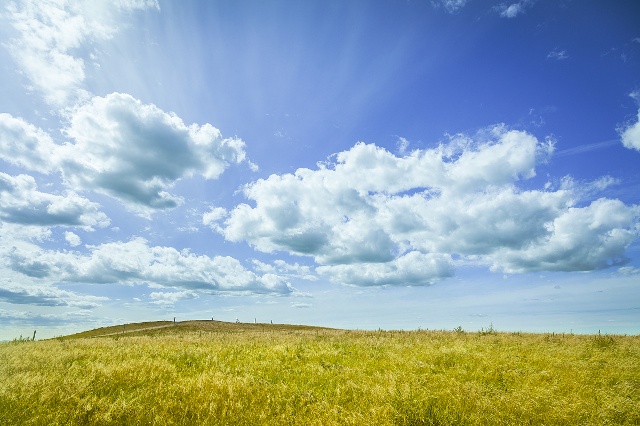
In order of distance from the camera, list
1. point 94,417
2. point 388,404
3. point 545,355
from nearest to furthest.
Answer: point 94,417 → point 388,404 → point 545,355

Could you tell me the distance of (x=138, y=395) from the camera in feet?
24.6

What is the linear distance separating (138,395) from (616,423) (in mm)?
9901

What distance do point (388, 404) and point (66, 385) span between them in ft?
23.4

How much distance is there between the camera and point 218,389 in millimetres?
7699

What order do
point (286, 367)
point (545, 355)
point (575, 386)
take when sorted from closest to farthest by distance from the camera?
point (575, 386), point (286, 367), point (545, 355)

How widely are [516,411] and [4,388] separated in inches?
422

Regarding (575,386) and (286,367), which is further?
(286,367)

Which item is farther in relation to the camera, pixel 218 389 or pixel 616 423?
pixel 218 389

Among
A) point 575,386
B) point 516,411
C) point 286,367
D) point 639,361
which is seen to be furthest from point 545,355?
point 286,367

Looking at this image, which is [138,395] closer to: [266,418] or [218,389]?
[218,389]

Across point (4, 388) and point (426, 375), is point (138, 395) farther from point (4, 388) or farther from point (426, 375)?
point (426, 375)

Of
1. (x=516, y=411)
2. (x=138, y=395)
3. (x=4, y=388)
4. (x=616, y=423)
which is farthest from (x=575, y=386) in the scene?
(x=4, y=388)

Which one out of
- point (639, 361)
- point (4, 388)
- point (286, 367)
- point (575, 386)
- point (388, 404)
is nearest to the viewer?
point (388, 404)

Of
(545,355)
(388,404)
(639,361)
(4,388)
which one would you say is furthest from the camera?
(545,355)
